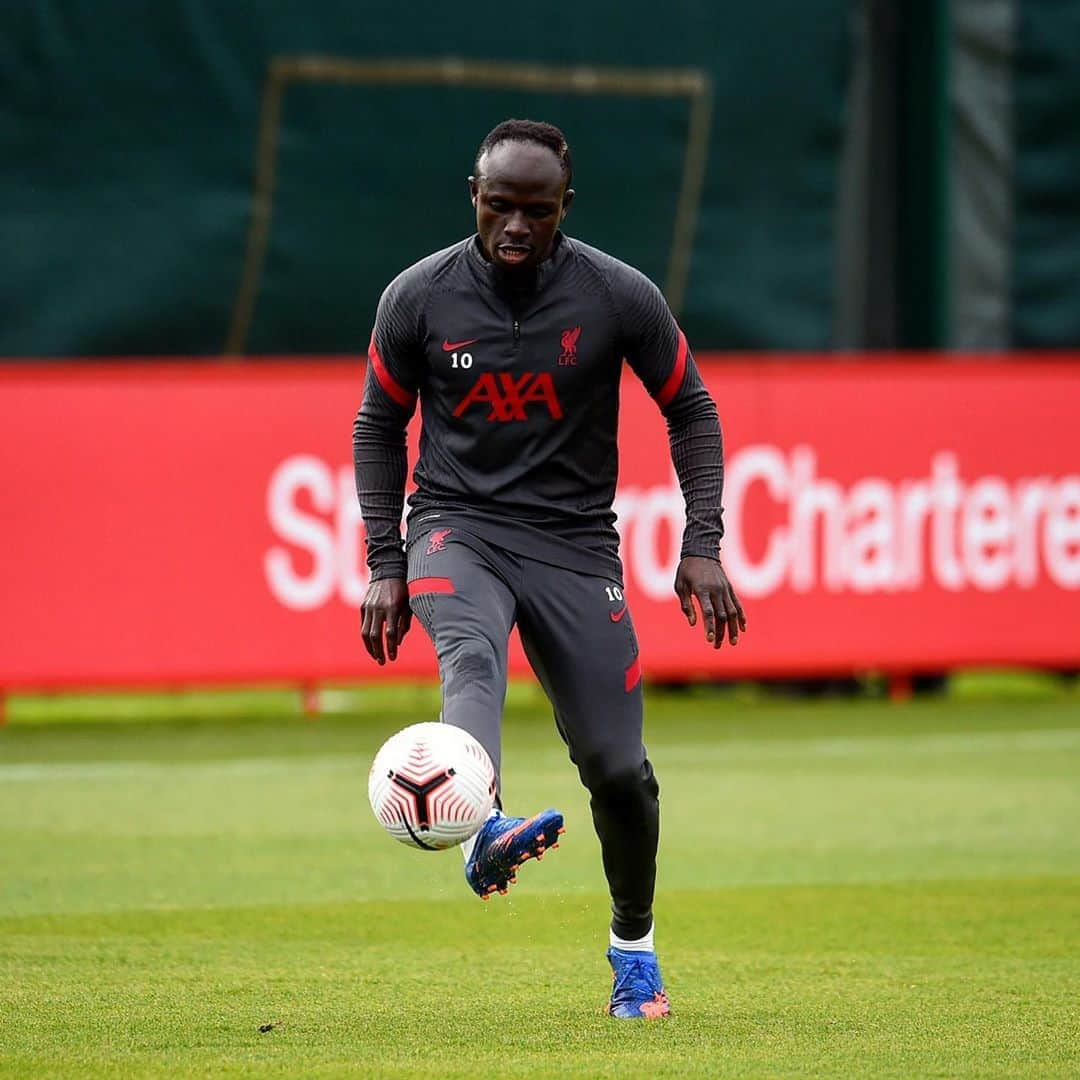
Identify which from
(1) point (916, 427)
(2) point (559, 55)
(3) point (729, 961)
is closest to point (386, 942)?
(3) point (729, 961)

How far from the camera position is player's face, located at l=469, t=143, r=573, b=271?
246 inches

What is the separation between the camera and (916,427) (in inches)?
647

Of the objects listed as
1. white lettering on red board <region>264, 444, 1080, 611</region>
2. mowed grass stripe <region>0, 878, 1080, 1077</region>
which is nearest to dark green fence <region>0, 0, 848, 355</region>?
white lettering on red board <region>264, 444, 1080, 611</region>

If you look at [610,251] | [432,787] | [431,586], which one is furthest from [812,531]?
[432,787]

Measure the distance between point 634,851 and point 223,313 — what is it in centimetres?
1296

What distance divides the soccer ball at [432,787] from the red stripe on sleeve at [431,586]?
60 centimetres

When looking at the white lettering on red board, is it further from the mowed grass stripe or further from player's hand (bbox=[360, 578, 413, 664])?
player's hand (bbox=[360, 578, 413, 664])

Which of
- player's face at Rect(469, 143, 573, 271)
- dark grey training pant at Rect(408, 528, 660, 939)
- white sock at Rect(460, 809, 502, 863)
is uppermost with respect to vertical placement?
player's face at Rect(469, 143, 573, 271)

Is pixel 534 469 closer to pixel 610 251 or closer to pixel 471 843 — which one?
pixel 471 843

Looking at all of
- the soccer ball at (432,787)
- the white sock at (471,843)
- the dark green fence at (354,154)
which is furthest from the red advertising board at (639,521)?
the soccer ball at (432,787)

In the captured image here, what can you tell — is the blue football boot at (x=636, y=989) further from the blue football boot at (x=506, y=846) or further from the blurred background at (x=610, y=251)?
the blurred background at (x=610, y=251)

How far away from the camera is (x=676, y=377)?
6.68 meters

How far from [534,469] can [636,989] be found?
1.51m

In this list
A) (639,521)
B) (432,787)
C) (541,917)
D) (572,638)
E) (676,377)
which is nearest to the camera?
(432,787)
